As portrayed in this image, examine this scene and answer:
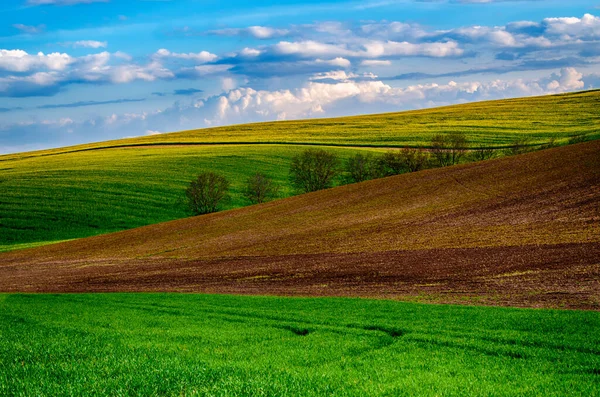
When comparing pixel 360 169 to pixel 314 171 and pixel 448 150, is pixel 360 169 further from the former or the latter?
pixel 448 150

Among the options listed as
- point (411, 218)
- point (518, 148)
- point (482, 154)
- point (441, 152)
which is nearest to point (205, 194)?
point (441, 152)

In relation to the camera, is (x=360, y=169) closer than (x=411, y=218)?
No

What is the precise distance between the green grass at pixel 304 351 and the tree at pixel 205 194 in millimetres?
52531

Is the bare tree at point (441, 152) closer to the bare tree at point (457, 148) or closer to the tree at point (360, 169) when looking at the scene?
the bare tree at point (457, 148)

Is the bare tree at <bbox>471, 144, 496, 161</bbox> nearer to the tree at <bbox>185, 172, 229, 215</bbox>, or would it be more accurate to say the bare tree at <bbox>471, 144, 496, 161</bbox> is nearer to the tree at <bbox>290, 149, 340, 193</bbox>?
the tree at <bbox>290, 149, 340, 193</bbox>

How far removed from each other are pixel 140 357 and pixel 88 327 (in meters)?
5.81

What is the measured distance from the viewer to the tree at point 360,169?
79.4 meters

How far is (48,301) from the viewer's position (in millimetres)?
24859

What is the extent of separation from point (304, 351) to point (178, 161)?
83892mm

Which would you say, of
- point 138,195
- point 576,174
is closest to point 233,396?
point 576,174

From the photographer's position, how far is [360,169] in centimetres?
7944

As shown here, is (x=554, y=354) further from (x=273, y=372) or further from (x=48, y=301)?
(x=48, y=301)

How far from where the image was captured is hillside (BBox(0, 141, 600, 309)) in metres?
23.4

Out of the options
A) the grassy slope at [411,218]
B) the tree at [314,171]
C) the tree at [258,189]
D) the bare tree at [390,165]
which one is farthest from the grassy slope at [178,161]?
the grassy slope at [411,218]
